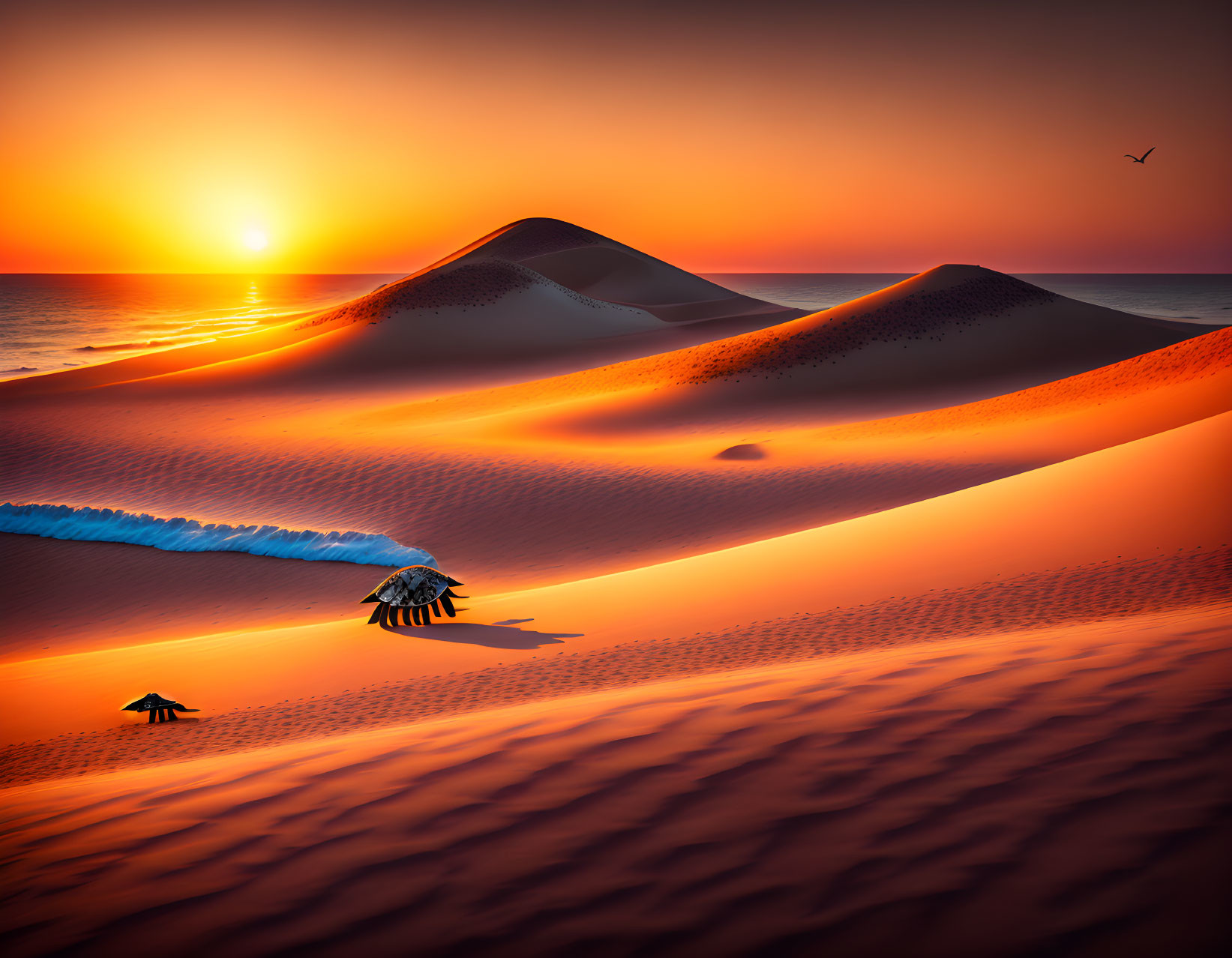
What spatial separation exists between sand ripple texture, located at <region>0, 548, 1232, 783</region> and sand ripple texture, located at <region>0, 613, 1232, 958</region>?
1699 mm

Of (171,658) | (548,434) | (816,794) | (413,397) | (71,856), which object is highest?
(413,397)

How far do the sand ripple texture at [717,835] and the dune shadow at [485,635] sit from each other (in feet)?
11.7

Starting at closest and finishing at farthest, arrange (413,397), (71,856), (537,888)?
(537,888)
(71,856)
(413,397)

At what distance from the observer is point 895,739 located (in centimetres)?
322

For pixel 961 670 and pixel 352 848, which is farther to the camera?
pixel 961 670

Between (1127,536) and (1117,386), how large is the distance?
13.3 meters

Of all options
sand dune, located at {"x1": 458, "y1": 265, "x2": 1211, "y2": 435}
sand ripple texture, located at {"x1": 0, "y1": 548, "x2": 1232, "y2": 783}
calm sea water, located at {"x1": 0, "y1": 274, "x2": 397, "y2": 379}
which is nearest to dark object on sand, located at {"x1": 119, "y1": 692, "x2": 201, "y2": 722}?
sand ripple texture, located at {"x1": 0, "y1": 548, "x2": 1232, "y2": 783}

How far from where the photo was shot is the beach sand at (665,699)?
2.26 m

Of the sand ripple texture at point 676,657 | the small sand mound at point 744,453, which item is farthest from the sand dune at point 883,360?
the sand ripple texture at point 676,657

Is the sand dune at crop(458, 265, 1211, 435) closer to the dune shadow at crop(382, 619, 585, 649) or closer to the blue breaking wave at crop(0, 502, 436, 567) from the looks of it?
the blue breaking wave at crop(0, 502, 436, 567)

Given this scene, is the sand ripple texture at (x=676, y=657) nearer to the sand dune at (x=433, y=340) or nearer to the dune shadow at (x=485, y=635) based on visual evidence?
the dune shadow at (x=485, y=635)

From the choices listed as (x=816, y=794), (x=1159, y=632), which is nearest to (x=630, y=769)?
(x=816, y=794)

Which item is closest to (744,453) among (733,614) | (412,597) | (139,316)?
(412,597)

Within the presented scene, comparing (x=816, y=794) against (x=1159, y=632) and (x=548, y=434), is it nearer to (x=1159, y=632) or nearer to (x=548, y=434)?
(x=1159, y=632)
